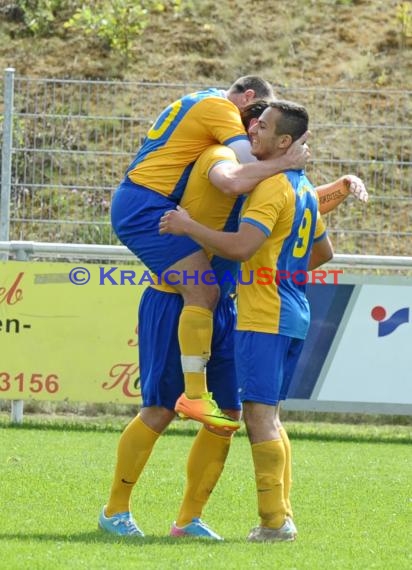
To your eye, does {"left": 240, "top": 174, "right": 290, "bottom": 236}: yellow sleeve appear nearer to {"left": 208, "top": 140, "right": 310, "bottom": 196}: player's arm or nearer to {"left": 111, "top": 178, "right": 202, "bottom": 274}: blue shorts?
{"left": 208, "top": 140, "right": 310, "bottom": 196}: player's arm

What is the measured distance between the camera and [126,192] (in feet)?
21.3

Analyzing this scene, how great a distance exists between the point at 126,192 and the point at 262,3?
14342 millimetres

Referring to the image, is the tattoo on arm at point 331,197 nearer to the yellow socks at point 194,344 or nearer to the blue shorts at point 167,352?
the blue shorts at point 167,352

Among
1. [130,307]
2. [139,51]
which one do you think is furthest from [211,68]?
[130,307]

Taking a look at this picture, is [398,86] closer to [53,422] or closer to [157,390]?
[53,422]

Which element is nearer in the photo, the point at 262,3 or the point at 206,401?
the point at 206,401

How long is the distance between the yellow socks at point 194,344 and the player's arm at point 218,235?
1.06ft

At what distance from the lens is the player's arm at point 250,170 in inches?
238

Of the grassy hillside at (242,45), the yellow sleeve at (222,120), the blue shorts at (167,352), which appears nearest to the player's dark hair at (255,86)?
the yellow sleeve at (222,120)

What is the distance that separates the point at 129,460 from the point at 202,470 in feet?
1.19

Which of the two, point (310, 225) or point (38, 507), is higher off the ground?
point (310, 225)

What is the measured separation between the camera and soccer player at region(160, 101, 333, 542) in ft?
19.9

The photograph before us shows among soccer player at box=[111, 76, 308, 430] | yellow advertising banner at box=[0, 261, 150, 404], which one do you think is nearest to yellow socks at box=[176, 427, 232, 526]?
soccer player at box=[111, 76, 308, 430]

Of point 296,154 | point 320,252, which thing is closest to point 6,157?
point 320,252
